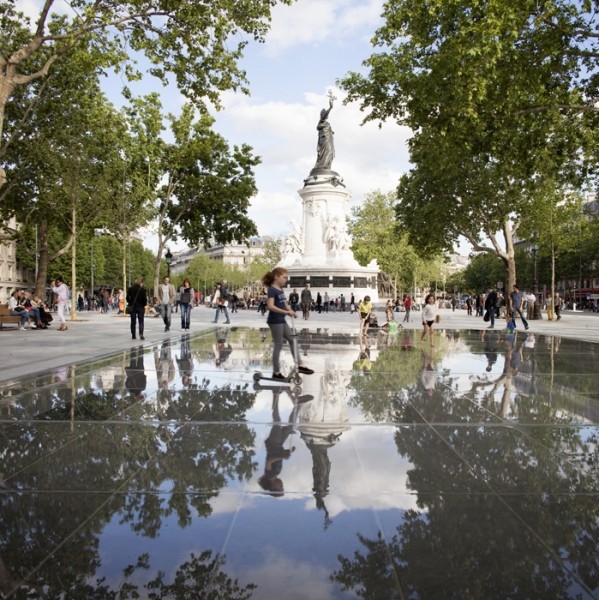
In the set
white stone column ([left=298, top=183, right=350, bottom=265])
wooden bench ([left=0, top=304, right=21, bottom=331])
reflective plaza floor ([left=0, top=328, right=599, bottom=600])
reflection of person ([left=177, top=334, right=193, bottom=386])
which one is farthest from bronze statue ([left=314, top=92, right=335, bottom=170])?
reflective plaza floor ([left=0, top=328, right=599, bottom=600])

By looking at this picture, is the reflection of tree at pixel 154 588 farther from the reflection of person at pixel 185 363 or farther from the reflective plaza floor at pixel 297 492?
the reflection of person at pixel 185 363

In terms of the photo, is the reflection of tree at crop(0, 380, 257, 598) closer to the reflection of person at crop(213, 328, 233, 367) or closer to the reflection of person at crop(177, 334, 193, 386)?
the reflection of person at crop(177, 334, 193, 386)

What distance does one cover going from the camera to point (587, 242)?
7281 centimetres

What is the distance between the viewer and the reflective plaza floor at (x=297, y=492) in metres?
3.25

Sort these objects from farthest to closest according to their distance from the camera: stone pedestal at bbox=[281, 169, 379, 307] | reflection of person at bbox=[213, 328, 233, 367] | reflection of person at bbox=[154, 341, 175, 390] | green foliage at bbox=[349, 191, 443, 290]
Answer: green foliage at bbox=[349, 191, 443, 290], stone pedestal at bbox=[281, 169, 379, 307], reflection of person at bbox=[213, 328, 233, 367], reflection of person at bbox=[154, 341, 175, 390]

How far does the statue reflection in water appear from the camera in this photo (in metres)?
4.75

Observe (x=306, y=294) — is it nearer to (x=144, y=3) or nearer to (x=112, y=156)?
(x=112, y=156)

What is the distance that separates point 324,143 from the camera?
176 ft

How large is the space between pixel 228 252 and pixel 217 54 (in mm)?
165048

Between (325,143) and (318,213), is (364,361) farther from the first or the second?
(325,143)

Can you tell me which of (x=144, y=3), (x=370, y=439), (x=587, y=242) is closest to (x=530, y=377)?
(x=370, y=439)

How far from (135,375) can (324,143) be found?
45677 millimetres

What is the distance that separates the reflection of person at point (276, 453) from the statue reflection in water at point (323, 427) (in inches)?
6.4

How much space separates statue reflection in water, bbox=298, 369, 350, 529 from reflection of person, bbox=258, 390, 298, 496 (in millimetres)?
163
